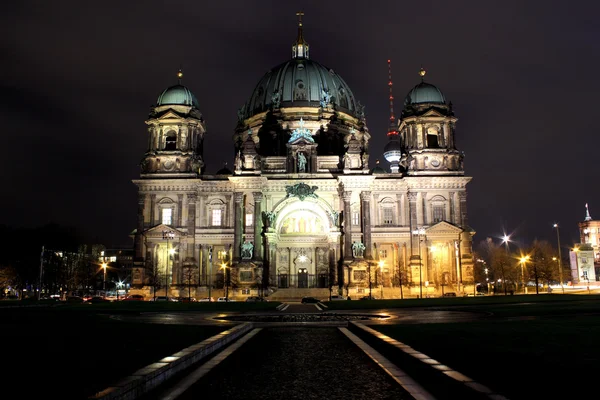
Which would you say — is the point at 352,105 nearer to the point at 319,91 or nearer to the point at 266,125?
the point at 319,91

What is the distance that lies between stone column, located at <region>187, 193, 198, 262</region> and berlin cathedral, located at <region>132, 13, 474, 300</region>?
0.14 m

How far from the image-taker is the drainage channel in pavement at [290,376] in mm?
9461

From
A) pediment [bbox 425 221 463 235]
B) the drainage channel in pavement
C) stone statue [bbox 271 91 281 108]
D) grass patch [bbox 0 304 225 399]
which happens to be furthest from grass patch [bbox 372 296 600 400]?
stone statue [bbox 271 91 281 108]

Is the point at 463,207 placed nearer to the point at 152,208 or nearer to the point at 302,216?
the point at 302,216

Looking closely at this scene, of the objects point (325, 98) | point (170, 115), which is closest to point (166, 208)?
point (170, 115)

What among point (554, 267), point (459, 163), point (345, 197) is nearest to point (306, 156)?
point (345, 197)

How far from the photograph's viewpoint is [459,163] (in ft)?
247

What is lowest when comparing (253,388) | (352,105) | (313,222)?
(253,388)

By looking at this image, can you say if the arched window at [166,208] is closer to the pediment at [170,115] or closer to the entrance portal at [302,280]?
the pediment at [170,115]

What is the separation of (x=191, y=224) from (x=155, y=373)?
64.6 meters

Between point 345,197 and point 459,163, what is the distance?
17.5m

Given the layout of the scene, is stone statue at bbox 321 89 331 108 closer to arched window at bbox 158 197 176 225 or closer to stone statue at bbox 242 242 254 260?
arched window at bbox 158 197 176 225

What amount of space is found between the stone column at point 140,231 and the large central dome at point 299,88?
26.5m

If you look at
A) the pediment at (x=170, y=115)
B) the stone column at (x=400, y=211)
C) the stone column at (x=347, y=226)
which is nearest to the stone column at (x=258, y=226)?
the stone column at (x=347, y=226)
